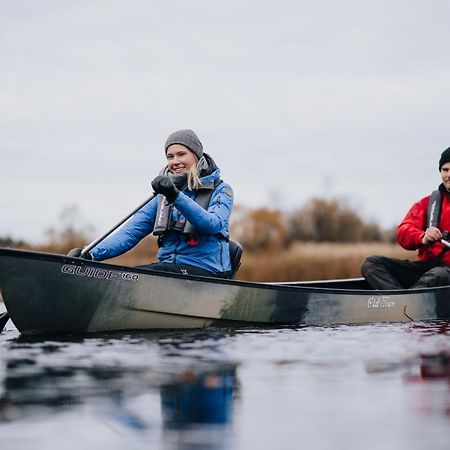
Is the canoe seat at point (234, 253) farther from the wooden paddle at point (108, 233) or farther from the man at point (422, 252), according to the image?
the man at point (422, 252)

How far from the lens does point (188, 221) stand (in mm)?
7242

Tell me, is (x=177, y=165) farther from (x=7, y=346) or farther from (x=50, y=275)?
(x=7, y=346)

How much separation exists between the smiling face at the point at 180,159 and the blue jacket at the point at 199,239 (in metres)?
0.16

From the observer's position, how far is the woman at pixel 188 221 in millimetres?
7434

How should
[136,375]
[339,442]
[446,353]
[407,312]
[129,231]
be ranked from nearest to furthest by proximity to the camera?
[339,442], [136,375], [446,353], [129,231], [407,312]

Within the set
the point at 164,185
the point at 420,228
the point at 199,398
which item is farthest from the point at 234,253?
the point at 199,398

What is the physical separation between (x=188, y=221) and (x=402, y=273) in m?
2.56

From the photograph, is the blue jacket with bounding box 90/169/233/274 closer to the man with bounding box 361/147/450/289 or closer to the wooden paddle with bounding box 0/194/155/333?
the wooden paddle with bounding box 0/194/155/333

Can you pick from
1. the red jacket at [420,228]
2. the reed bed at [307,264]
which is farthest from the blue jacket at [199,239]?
the reed bed at [307,264]

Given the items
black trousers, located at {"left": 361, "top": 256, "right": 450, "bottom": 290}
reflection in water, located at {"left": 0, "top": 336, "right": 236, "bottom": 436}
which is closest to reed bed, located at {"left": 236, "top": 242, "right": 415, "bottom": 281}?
black trousers, located at {"left": 361, "top": 256, "right": 450, "bottom": 290}

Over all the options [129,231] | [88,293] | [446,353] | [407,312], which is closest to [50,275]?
[88,293]

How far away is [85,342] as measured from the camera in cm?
646

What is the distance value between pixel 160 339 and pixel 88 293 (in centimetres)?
60

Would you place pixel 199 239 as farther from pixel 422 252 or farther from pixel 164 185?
→ pixel 422 252
